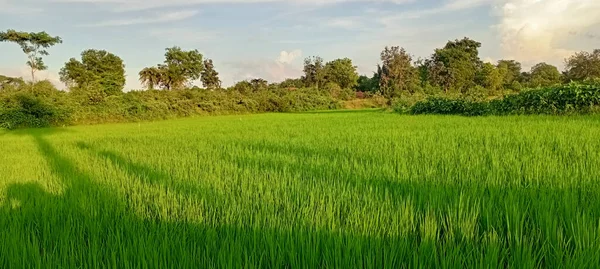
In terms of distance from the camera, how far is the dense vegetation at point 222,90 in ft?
55.4

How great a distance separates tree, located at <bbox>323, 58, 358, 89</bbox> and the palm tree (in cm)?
1949

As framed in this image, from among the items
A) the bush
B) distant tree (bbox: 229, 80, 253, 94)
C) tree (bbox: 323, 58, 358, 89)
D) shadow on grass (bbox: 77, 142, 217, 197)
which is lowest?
shadow on grass (bbox: 77, 142, 217, 197)

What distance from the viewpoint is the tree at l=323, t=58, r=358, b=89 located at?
1763 inches

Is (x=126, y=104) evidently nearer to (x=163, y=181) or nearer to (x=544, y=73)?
(x=163, y=181)

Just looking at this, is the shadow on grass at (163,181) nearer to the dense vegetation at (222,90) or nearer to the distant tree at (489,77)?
the dense vegetation at (222,90)

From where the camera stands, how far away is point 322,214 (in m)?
1.86

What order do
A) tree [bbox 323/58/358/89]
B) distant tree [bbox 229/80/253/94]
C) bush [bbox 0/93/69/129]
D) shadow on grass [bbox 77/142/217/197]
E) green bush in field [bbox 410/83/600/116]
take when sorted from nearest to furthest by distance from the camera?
shadow on grass [bbox 77/142/217/197] < green bush in field [bbox 410/83/600/116] < bush [bbox 0/93/69/129] < distant tree [bbox 229/80/253/94] < tree [bbox 323/58/358/89]

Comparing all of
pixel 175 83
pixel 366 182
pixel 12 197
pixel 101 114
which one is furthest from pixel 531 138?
pixel 175 83

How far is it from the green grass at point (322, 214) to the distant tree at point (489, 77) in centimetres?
3392

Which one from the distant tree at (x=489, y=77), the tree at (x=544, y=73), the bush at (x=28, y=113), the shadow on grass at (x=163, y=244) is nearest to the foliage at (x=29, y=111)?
the bush at (x=28, y=113)

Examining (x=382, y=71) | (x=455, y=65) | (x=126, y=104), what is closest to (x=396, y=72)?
(x=382, y=71)

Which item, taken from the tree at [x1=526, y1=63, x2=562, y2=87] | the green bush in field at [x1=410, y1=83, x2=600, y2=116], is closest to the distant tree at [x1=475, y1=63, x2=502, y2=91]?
the tree at [x1=526, y1=63, x2=562, y2=87]

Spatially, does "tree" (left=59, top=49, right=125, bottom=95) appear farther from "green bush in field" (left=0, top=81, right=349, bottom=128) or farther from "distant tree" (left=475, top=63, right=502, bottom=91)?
"distant tree" (left=475, top=63, right=502, bottom=91)

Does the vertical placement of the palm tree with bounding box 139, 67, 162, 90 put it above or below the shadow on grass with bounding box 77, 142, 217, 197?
above
